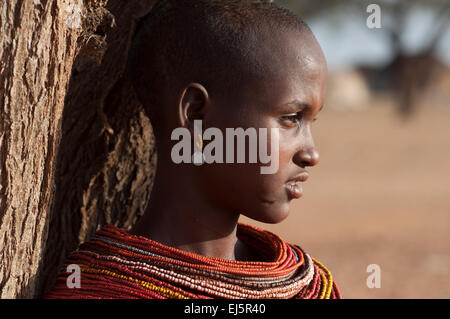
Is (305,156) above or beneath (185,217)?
above

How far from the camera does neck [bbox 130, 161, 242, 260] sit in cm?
235

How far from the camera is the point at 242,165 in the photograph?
2.23 meters

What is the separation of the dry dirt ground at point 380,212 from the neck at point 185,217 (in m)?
3.56

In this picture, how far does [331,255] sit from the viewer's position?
7.45 meters

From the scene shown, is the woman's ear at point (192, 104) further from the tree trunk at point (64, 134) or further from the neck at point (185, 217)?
the tree trunk at point (64, 134)

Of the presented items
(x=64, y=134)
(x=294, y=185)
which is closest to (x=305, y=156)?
(x=294, y=185)

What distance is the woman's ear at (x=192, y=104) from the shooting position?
2244mm

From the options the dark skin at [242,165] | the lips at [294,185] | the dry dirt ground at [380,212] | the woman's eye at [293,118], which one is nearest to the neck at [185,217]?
the dark skin at [242,165]

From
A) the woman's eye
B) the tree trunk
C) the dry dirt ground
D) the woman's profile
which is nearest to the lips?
the woman's profile

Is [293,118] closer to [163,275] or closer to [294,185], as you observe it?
[294,185]

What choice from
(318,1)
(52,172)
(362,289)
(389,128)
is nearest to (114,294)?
(52,172)

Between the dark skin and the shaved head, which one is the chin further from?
the shaved head

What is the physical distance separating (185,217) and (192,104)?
41cm
